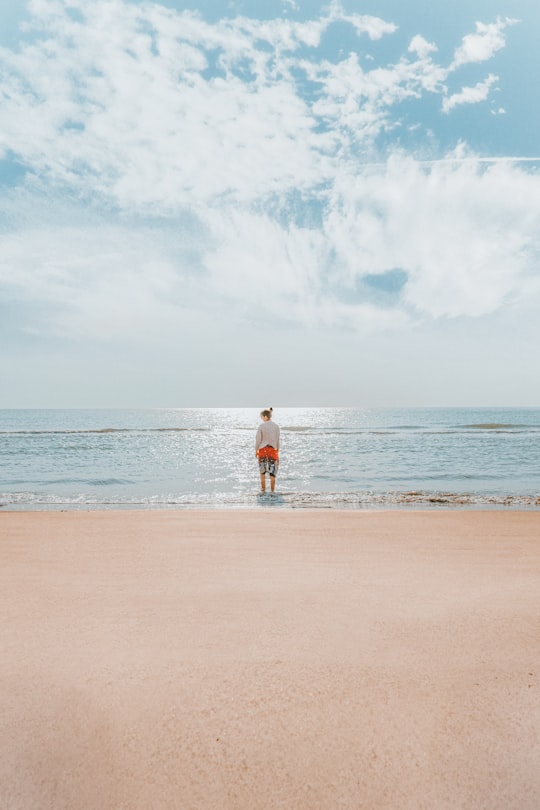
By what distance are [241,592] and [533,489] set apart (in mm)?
11121

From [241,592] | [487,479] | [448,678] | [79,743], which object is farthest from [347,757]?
[487,479]

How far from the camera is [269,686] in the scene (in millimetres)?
2443

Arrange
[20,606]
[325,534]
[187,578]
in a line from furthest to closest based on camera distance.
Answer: [325,534] → [187,578] → [20,606]

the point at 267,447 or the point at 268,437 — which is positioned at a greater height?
the point at 268,437

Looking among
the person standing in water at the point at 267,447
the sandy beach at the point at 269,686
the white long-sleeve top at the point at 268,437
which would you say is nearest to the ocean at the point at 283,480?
the person standing in water at the point at 267,447

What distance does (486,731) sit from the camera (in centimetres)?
215

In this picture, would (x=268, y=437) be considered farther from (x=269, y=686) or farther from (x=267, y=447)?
(x=269, y=686)

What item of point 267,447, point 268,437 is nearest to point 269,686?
point 267,447

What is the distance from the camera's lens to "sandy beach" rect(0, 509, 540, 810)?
6.22 ft

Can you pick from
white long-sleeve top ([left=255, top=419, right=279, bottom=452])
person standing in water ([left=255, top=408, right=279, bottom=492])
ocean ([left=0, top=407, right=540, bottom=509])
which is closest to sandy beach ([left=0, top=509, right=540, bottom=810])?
ocean ([left=0, top=407, right=540, bottom=509])

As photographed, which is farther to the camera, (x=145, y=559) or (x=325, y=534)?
(x=325, y=534)

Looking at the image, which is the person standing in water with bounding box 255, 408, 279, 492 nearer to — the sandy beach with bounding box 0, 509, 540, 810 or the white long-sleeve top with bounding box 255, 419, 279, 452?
the white long-sleeve top with bounding box 255, 419, 279, 452

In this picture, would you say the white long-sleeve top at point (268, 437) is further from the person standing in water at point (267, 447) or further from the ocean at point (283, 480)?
the ocean at point (283, 480)

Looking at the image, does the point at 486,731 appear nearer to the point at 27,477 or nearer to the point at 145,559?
the point at 145,559
